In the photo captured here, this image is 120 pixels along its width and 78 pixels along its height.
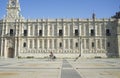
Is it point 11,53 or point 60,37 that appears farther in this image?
point 11,53

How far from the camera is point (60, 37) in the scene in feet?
239

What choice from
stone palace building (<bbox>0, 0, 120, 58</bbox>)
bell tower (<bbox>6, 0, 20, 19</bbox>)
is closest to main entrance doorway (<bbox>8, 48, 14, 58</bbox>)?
stone palace building (<bbox>0, 0, 120, 58</bbox>)

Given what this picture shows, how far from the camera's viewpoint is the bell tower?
75812mm

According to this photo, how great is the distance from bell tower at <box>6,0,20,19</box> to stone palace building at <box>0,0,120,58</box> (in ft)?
4.86

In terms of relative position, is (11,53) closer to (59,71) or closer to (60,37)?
(60,37)

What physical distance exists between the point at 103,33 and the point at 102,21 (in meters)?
3.83

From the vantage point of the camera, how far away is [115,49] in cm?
7106

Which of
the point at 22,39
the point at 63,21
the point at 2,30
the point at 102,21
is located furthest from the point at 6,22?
the point at 102,21

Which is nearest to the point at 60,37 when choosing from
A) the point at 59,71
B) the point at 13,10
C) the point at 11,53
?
the point at 11,53

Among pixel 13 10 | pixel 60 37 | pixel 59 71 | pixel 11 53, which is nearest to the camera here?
pixel 59 71

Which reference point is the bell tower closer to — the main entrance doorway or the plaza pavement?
the main entrance doorway

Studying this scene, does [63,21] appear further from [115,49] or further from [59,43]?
[115,49]

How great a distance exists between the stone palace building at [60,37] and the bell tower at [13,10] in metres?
1.48

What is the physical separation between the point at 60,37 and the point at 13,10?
17.8m
